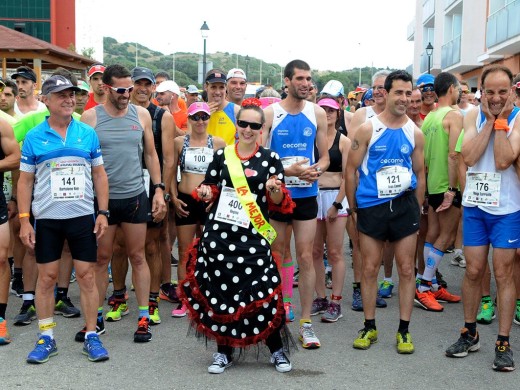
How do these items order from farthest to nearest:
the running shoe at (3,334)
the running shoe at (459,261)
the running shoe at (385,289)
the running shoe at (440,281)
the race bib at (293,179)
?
the running shoe at (459,261)
the running shoe at (440,281)
the running shoe at (385,289)
the race bib at (293,179)
the running shoe at (3,334)

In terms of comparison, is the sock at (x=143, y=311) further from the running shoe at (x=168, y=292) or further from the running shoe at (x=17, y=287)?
the running shoe at (x=17, y=287)

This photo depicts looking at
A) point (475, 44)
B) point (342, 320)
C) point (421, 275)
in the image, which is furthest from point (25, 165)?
point (475, 44)

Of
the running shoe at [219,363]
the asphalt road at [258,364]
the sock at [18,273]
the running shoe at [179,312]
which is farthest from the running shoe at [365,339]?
the sock at [18,273]

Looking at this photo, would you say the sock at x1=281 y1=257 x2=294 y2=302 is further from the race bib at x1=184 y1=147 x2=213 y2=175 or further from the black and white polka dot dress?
the race bib at x1=184 y1=147 x2=213 y2=175

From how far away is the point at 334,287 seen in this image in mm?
6992

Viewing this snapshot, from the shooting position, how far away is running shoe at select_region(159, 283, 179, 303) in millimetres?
7629

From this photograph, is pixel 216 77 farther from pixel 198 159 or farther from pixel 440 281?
pixel 440 281

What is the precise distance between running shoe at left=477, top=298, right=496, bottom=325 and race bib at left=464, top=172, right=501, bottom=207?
62.7 inches

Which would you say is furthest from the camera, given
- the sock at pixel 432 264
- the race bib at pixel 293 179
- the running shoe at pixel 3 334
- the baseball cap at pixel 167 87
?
the baseball cap at pixel 167 87

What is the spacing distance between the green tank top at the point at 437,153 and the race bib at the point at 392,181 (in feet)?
5.98

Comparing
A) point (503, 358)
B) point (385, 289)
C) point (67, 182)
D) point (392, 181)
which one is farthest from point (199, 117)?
point (503, 358)

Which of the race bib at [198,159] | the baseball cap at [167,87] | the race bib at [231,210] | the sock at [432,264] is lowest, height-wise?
the sock at [432,264]

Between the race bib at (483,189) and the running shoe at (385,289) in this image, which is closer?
the race bib at (483,189)

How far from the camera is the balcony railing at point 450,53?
39375mm
